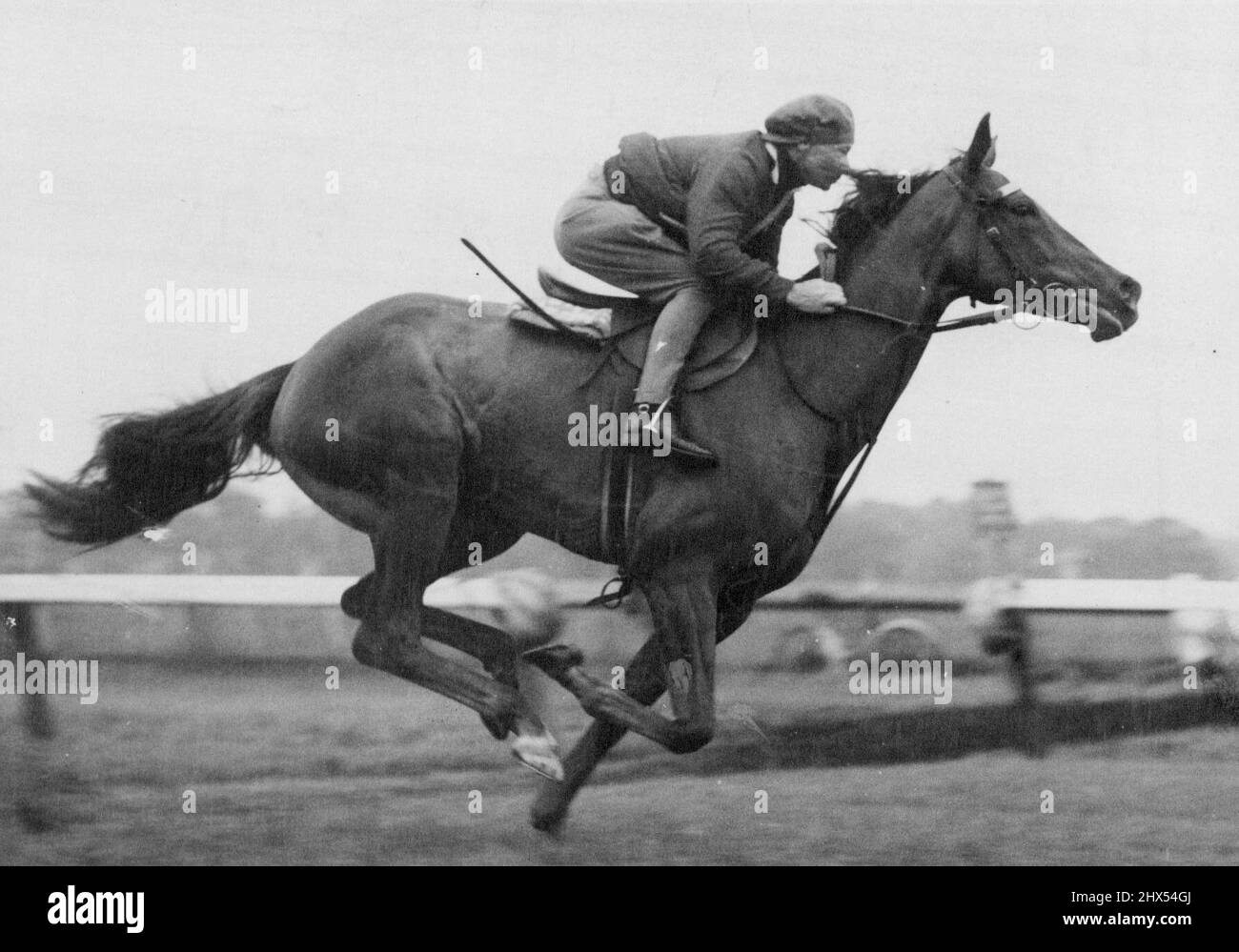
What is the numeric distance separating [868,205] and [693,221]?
0.65 meters

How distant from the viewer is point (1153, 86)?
6.34m

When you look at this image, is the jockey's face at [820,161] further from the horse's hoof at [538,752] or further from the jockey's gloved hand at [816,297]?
the horse's hoof at [538,752]

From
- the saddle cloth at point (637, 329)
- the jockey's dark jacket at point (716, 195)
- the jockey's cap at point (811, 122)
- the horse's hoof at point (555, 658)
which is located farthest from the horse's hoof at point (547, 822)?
the jockey's cap at point (811, 122)

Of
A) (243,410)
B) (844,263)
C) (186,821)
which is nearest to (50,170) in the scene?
(243,410)

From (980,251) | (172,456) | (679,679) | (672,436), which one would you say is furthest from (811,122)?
(172,456)

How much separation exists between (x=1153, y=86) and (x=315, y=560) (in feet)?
11.4

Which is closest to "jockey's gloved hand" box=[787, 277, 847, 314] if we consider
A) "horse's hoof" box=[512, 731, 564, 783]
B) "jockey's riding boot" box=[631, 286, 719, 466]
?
"jockey's riding boot" box=[631, 286, 719, 466]

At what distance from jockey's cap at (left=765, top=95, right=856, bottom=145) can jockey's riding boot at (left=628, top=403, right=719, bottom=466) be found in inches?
40.8

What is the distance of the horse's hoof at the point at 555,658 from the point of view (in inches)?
233

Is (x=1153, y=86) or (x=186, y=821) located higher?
(x=1153, y=86)

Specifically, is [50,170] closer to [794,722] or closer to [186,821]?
[186,821]

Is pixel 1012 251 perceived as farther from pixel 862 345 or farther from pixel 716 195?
pixel 716 195

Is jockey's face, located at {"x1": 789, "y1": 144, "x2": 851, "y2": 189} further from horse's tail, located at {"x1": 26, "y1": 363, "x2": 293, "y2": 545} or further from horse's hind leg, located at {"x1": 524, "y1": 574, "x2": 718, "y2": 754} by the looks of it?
horse's tail, located at {"x1": 26, "y1": 363, "x2": 293, "y2": 545}
